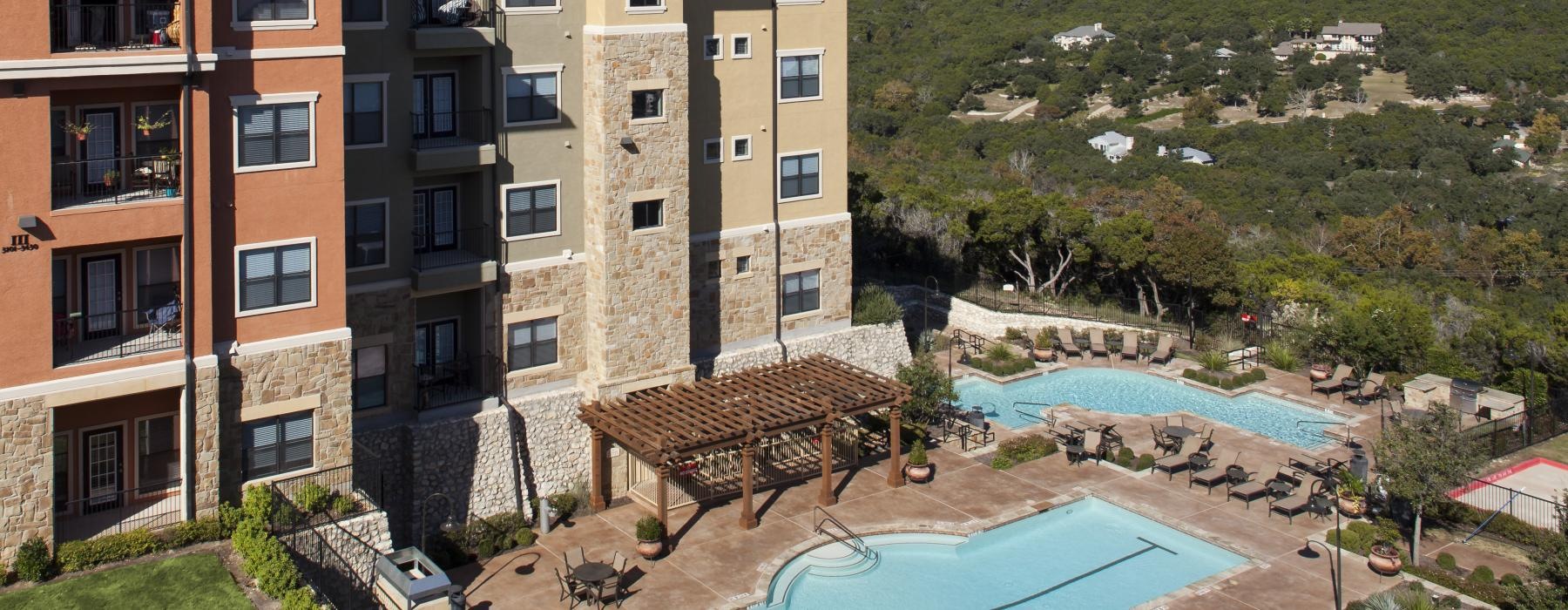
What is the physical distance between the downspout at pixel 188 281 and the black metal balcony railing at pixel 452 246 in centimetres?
612

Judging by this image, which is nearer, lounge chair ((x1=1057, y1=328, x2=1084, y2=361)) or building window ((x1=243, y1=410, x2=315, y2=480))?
building window ((x1=243, y1=410, x2=315, y2=480))

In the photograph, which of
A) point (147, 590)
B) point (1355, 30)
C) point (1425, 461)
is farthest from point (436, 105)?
point (1355, 30)

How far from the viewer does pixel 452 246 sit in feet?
103

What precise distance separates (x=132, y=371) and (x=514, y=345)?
8.78 meters

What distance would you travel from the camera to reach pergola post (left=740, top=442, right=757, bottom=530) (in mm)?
31141

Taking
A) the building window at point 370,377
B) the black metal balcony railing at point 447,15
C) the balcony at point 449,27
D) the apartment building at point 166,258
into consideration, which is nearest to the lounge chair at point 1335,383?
the balcony at point 449,27

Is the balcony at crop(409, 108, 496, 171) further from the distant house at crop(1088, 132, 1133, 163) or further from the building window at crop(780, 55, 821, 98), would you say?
the distant house at crop(1088, 132, 1133, 163)

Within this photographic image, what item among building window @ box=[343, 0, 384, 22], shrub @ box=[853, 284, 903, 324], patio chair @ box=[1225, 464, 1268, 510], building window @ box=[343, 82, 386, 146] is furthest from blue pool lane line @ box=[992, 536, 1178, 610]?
building window @ box=[343, 0, 384, 22]

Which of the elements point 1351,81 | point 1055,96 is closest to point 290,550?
point 1055,96

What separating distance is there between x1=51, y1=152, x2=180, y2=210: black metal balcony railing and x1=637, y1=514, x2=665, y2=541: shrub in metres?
10.7

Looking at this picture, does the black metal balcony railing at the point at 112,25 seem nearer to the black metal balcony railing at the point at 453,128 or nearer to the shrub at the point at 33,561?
the black metal balcony railing at the point at 453,128

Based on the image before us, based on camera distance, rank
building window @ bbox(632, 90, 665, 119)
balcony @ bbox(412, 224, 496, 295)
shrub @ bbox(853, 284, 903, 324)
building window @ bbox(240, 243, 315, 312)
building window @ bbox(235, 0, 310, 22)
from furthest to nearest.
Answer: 1. shrub @ bbox(853, 284, 903, 324)
2. building window @ bbox(632, 90, 665, 119)
3. balcony @ bbox(412, 224, 496, 295)
4. building window @ bbox(240, 243, 315, 312)
5. building window @ bbox(235, 0, 310, 22)

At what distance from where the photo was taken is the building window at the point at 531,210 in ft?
103

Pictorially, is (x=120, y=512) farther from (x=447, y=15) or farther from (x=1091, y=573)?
(x=1091, y=573)
